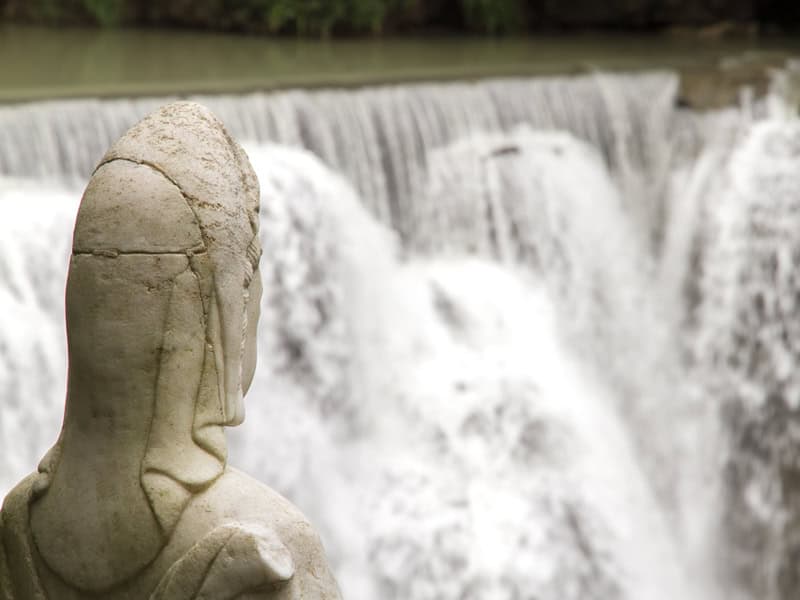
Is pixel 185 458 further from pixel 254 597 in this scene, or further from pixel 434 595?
pixel 434 595

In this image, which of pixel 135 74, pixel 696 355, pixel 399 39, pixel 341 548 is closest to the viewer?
pixel 341 548

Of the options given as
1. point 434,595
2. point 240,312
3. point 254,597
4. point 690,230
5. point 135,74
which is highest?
point 240,312

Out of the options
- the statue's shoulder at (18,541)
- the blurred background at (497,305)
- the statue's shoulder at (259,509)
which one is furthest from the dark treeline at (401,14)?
the statue's shoulder at (259,509)

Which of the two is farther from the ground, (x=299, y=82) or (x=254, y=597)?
(x=254, y=597)

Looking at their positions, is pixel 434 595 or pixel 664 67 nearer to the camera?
pixel 434 595

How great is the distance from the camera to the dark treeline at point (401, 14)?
12.5m

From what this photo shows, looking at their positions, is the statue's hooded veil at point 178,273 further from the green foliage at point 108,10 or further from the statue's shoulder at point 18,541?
the green foliage at point 108,10

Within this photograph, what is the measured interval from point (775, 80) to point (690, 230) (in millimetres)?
1077

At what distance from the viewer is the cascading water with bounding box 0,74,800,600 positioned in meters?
6.93

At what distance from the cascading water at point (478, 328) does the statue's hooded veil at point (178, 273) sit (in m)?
4.05

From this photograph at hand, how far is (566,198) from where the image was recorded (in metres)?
8.84

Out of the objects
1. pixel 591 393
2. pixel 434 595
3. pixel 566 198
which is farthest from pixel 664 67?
pixel 434 595

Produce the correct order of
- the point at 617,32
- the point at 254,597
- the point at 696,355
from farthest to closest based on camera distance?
the point at 617,32 < the point at 696,355 < the point at 254,597

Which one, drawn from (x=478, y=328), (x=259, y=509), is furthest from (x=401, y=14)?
(x=259, y=509)
